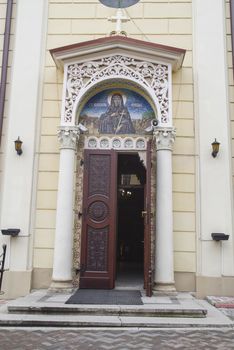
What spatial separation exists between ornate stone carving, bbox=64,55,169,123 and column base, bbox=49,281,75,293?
351 cm

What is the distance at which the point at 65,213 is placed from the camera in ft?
24.3

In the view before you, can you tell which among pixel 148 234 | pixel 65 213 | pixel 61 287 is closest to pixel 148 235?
pixel 148 234

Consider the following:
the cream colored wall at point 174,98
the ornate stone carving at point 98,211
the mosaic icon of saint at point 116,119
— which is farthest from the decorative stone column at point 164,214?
the ornate stone carving at point 98,211

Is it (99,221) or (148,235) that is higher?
(99,221)

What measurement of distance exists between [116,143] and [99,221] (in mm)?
1796

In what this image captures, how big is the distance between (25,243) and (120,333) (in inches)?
127

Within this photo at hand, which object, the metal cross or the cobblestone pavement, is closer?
the cobblestone pavement

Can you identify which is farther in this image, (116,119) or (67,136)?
(116,119)

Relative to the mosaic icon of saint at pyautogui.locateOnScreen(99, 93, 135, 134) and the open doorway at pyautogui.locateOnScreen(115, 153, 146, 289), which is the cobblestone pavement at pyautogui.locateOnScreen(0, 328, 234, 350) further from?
the open doorway at pyautogui.locateOnScreen(115, 153, 146, 289)

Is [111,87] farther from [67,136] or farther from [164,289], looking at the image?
[164,289]

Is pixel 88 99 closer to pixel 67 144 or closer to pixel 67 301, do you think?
pixel 67 144

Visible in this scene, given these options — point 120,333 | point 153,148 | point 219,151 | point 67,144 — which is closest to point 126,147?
point 153,148

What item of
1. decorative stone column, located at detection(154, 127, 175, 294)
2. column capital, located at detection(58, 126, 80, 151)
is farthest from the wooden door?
column capital, located at detection(58, 126, 80, 151)

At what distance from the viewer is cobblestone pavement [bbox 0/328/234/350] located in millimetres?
4621
